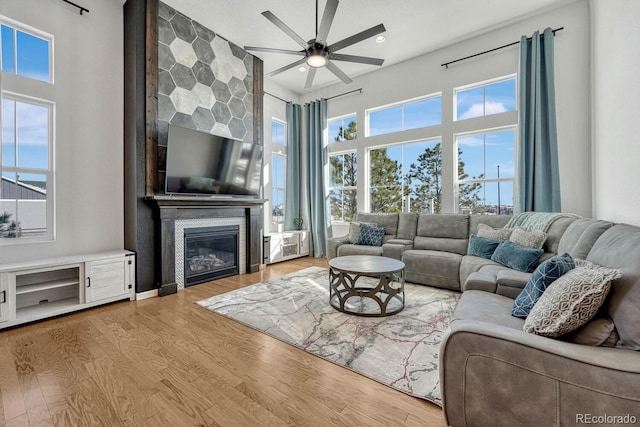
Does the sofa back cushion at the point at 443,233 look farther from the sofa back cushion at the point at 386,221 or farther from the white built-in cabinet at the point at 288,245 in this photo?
the white built-in cabinet at the point at 288,245

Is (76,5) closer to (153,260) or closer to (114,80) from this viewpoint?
(114,80)

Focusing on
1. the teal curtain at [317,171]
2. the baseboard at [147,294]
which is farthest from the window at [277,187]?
the baseboard at [147,294]

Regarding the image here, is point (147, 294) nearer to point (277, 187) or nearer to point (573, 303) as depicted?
point (277, 187)

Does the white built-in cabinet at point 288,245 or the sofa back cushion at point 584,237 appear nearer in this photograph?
the sofa back cushion at point 584,237

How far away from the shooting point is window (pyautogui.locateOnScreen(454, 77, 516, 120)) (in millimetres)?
4039

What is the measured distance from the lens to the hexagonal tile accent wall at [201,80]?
3518 mm

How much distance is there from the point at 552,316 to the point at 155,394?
217 cm

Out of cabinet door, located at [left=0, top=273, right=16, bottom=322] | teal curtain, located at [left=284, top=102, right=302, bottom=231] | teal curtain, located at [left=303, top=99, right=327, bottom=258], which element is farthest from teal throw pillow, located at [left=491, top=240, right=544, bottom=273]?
cabinet door, located at [left=0, top=273, right=16, bottom=322]

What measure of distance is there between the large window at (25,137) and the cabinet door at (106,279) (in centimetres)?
67

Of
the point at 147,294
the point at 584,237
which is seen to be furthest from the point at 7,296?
the point at 584,237

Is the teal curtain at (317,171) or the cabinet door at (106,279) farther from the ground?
the teal curtain at (317,171)

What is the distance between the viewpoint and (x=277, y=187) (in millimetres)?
5879

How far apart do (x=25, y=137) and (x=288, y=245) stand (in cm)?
391

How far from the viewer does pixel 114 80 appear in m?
3.38
